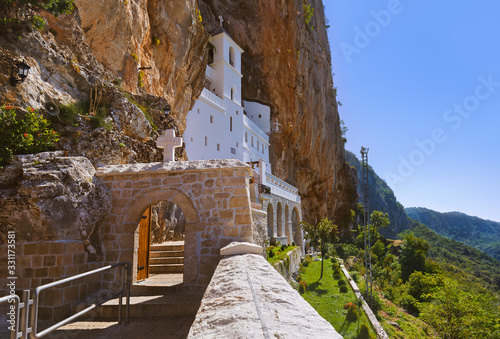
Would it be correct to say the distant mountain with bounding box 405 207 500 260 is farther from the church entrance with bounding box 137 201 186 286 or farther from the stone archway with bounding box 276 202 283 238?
the church entrance with bounding box 137 201 186 286

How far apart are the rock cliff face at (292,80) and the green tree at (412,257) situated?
1018 cm

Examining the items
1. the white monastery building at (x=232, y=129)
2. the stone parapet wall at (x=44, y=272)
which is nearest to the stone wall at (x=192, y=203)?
the stone parapet wall at (x=44, y=272)

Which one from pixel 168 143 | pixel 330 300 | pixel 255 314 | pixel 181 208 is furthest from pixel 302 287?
pixel 255 314

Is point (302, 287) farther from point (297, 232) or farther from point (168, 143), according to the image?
point (168, 143)

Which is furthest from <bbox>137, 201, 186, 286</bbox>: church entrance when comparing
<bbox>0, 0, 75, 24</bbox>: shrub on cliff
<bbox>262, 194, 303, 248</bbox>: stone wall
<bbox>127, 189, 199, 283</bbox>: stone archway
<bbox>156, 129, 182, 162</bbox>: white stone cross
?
<bbox>262, 194, 303, 248</bbox>: stone wall

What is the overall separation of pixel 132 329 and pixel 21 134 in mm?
4167

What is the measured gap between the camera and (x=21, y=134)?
600cm

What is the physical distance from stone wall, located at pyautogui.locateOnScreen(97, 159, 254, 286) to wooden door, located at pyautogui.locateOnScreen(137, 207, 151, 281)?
62 cm

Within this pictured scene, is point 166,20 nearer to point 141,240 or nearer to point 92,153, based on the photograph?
point 92,153

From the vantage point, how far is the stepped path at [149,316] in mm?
4398

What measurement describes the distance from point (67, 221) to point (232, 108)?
23.7 m

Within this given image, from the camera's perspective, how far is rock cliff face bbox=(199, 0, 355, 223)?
3195 cm

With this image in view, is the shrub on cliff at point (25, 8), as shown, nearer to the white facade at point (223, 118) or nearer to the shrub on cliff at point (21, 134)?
the shrub on cliff at point (21, 134)

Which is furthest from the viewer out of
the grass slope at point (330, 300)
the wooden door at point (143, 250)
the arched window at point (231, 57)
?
the arched window at point (231, 57)
